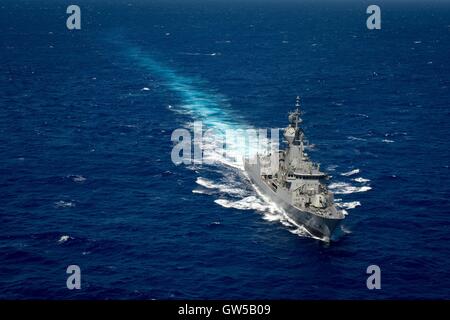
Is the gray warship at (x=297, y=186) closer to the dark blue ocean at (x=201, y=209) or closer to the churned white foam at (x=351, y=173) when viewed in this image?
the dark blue ocean at (x=201, y=209)

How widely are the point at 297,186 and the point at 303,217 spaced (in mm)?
7238

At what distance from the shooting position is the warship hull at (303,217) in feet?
305

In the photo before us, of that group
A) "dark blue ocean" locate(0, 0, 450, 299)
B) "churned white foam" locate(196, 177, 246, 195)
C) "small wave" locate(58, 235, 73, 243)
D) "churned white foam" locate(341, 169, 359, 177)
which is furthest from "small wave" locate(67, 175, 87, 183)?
"churned white foam" locate(341, 169, 359, 177)

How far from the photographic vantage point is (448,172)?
407 ft

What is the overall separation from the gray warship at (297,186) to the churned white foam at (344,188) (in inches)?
90.0

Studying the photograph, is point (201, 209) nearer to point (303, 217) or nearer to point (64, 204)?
point (303, 217)

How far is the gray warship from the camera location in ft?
311

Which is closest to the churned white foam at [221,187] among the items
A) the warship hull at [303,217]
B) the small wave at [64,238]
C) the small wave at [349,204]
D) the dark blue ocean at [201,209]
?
the dark blue ocean at [201,209]

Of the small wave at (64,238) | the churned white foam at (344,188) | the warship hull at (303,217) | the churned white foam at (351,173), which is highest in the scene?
the churned white foam at (351,173)

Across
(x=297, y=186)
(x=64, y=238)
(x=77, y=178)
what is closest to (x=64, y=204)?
(x=77, y=178)

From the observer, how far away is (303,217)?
97562 mm

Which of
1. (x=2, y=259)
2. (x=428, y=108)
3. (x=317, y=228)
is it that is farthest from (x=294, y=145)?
(x=428, y=108)
